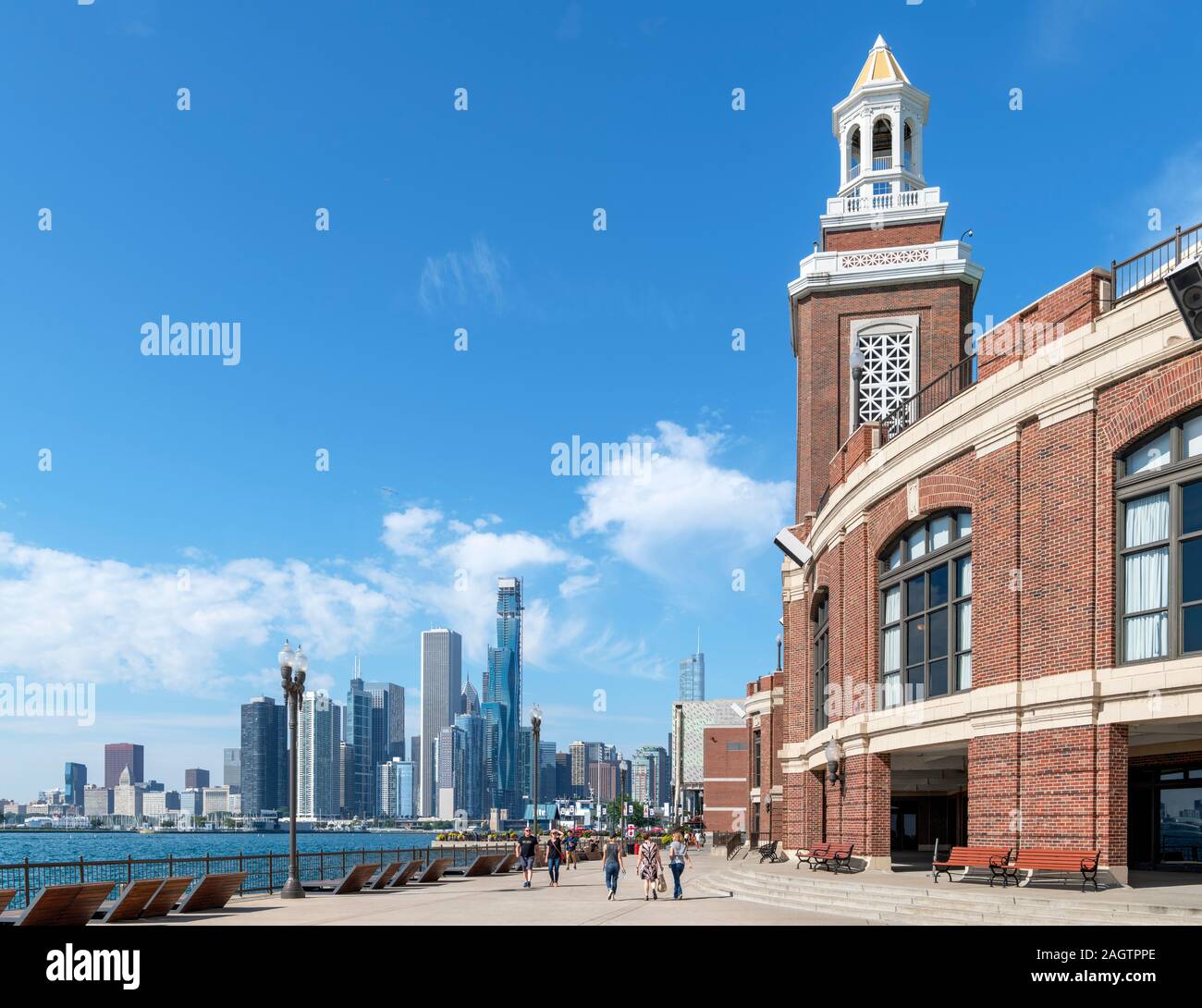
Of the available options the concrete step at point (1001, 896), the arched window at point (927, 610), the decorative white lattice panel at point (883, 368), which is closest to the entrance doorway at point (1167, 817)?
the arched window at point (927, 610)

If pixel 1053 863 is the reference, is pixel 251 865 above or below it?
below

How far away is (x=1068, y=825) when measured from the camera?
2036 centimetres

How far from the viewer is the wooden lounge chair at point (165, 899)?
20656 millimetres

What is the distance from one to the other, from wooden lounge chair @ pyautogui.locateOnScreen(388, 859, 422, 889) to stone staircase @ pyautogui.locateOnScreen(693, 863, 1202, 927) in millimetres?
9574

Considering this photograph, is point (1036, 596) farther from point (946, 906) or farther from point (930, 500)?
point (946, 906)

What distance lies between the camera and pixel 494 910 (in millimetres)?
23641

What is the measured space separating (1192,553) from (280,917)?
56.9 ft

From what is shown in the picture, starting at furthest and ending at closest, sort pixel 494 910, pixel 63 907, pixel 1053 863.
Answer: pixel 494 910
pixel 1053 863
pixel 63 907

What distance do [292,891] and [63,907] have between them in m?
7.56

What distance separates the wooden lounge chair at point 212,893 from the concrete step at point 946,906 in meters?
11.0

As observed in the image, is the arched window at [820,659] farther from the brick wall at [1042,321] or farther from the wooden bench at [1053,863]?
the wooden bench at [1053,863]

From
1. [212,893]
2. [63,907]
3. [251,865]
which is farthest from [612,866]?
[251,865]
